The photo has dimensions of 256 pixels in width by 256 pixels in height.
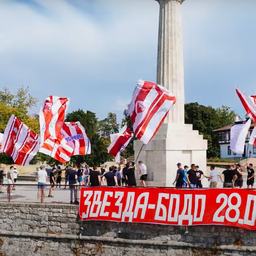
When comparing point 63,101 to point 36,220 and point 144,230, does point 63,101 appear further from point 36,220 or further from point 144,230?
point 144,230

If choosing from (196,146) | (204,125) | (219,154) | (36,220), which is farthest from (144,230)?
(219,154)

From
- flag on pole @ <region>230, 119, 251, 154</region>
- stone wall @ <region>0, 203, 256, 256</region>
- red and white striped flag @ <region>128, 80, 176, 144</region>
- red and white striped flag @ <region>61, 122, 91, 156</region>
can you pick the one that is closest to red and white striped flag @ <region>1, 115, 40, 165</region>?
red and white striped flag @ <region>61, 122, 91, 156</region>

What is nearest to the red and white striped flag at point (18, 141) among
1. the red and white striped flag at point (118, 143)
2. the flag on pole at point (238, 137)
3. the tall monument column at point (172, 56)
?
the red and white striped flag at point (118, 143)

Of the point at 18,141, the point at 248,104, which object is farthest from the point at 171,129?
the point at 18,141

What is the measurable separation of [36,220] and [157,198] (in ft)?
14.8

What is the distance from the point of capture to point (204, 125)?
71.4 metres

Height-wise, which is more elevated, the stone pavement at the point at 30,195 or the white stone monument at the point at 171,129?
the white stone monument at the point at 171,129

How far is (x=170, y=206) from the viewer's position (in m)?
13.6

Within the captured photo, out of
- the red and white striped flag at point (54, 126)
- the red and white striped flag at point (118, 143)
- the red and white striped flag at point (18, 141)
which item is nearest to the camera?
the red and white striped flag at point (54, 126)

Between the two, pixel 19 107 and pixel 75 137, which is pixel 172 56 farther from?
pixel 19 107

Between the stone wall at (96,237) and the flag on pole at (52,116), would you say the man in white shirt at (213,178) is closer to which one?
the stone wall at (96,237)

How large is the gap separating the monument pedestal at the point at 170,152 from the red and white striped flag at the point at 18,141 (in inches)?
233

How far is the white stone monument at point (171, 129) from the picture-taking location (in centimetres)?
1969

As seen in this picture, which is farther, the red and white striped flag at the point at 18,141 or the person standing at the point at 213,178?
the person standing at the point at 213,178
